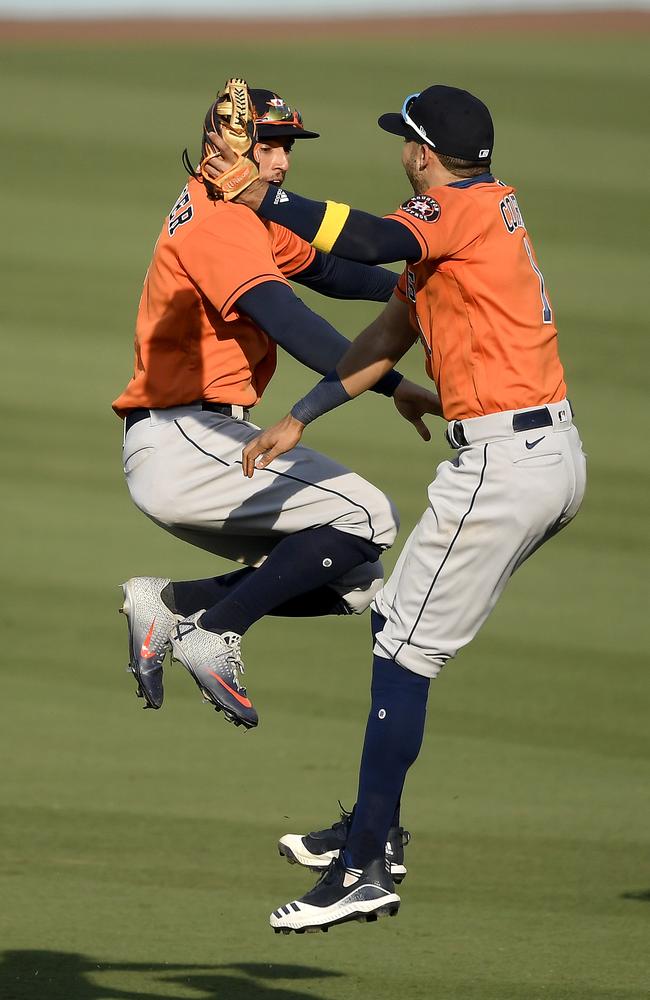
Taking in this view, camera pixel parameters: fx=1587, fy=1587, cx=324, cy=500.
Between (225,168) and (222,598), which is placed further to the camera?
(222,598)

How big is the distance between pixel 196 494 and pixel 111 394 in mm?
7033

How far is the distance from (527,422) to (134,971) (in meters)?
2.54

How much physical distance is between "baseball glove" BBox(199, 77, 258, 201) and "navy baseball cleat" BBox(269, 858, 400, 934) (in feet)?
5.74

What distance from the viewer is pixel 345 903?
4.06 meters

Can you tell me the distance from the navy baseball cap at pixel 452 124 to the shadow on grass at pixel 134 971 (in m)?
2.83

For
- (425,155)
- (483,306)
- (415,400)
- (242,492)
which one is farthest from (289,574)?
(425,155)

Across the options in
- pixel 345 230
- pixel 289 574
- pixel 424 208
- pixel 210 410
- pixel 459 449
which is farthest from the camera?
pixel 210 410

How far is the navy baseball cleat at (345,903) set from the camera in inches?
159

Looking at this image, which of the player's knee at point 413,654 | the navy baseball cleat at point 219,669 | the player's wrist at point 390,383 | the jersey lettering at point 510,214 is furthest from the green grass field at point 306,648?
the jersey lettering at point 510,214

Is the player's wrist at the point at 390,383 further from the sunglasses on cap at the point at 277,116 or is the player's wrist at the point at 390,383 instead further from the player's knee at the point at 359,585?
the sunglasses on cap at the point at 277,116

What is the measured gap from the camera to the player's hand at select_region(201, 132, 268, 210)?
3771 mm

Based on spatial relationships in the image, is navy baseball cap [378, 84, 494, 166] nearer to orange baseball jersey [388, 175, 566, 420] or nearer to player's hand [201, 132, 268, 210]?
orange baseball jersey [388, 175, 566, 420]

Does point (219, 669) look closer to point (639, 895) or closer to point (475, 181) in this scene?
point (475, 181)

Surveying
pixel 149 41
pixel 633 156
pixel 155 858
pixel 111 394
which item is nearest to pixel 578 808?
pixel 155 858
